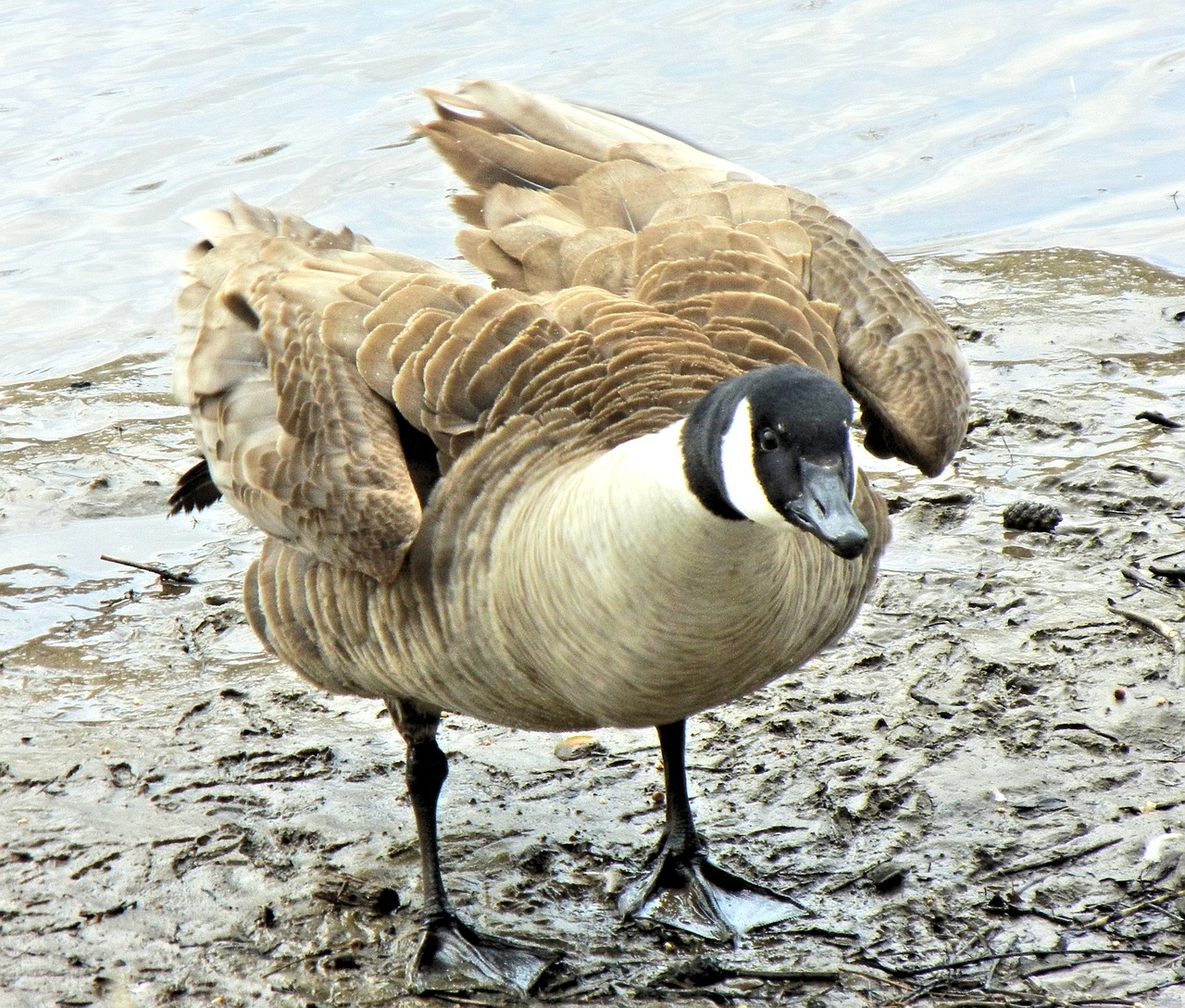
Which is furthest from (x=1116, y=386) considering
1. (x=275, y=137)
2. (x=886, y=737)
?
(x=275, y=137)

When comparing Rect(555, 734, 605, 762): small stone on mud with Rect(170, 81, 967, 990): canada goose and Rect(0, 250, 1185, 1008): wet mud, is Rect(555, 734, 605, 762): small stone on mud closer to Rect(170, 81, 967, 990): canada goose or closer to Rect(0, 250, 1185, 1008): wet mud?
Rect(0, 250, 1185, 1008): wet mud

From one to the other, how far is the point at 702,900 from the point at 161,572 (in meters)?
3.42

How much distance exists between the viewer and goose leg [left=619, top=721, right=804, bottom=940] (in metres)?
4.74

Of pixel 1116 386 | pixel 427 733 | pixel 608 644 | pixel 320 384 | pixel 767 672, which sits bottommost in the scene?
pixel 1116 386

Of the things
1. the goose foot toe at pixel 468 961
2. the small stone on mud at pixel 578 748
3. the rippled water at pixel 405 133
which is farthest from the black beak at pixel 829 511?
the rippled water at pixel 405 133

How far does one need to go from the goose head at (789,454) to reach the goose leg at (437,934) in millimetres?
1905

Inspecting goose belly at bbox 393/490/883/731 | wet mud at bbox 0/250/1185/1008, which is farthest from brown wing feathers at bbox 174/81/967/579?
wet mud at bbox 0/250/1185/1008

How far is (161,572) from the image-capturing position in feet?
23.1

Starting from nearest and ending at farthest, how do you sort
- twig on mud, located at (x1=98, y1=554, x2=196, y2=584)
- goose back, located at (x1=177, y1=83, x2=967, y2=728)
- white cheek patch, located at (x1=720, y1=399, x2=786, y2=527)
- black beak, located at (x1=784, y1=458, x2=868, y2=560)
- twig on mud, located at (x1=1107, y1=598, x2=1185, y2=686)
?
1. black beak, located at (x1=784, y1=458, x2=868, y2=560)
2. white cheek patch, located at (x1=720, y1=399, x2=786, y2=527)
3. goose back, located at (x1=177, y1=83, x2=967, y2=728)
4. twig on mud, located at (x1=1107, y1=598, x2=1185, y2=686)
5. twig on mud, located at (x1=98, y1=554, x2=196, y2=584)

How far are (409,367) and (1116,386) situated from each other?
15.7 feet

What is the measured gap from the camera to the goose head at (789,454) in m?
3.28

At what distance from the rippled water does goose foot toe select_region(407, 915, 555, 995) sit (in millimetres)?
3432

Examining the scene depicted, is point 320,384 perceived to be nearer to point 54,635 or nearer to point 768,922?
point 768,922

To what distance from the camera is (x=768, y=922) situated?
470 cm
